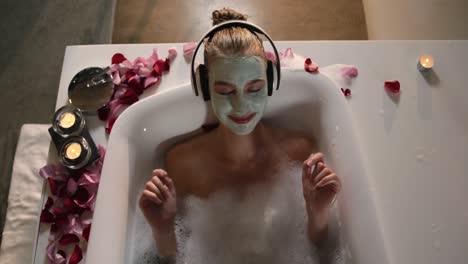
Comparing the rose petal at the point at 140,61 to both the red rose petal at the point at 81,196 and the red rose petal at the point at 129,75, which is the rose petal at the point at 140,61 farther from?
the red rose petal at the point at 81,196

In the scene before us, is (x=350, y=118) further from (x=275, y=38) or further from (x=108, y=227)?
(x=275, y=38)

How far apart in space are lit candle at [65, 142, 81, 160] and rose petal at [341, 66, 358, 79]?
102 cm

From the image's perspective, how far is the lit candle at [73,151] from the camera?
1387 millimetres

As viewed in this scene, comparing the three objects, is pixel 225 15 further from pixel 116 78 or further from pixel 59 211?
pixel 59 211

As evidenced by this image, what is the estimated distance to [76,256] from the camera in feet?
4.21

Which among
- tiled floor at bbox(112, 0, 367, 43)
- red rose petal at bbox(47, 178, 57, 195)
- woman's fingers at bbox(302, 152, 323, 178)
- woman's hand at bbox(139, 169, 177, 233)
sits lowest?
woman's hand at bbox(139, 169, 177, 233)

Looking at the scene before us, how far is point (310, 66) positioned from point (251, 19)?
911mm

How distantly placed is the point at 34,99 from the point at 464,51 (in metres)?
2.02

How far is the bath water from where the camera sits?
139cm

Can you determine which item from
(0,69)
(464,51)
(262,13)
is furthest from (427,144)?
(0,69)

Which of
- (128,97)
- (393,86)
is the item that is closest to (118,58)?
(128,97)


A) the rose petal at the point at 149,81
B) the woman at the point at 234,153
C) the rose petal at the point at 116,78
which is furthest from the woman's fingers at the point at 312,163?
the rose petal at the point at 116,78

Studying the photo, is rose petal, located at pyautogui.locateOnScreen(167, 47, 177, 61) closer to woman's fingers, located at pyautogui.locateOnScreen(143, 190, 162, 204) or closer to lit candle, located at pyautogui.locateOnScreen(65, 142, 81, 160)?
lit candle, located at pyautogui.locateOnScreen(65, 142, 81, 160)

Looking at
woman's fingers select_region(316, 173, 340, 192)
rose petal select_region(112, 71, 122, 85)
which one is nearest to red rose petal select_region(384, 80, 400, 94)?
woman's fingers select_region(316, 173, 340, 192)
